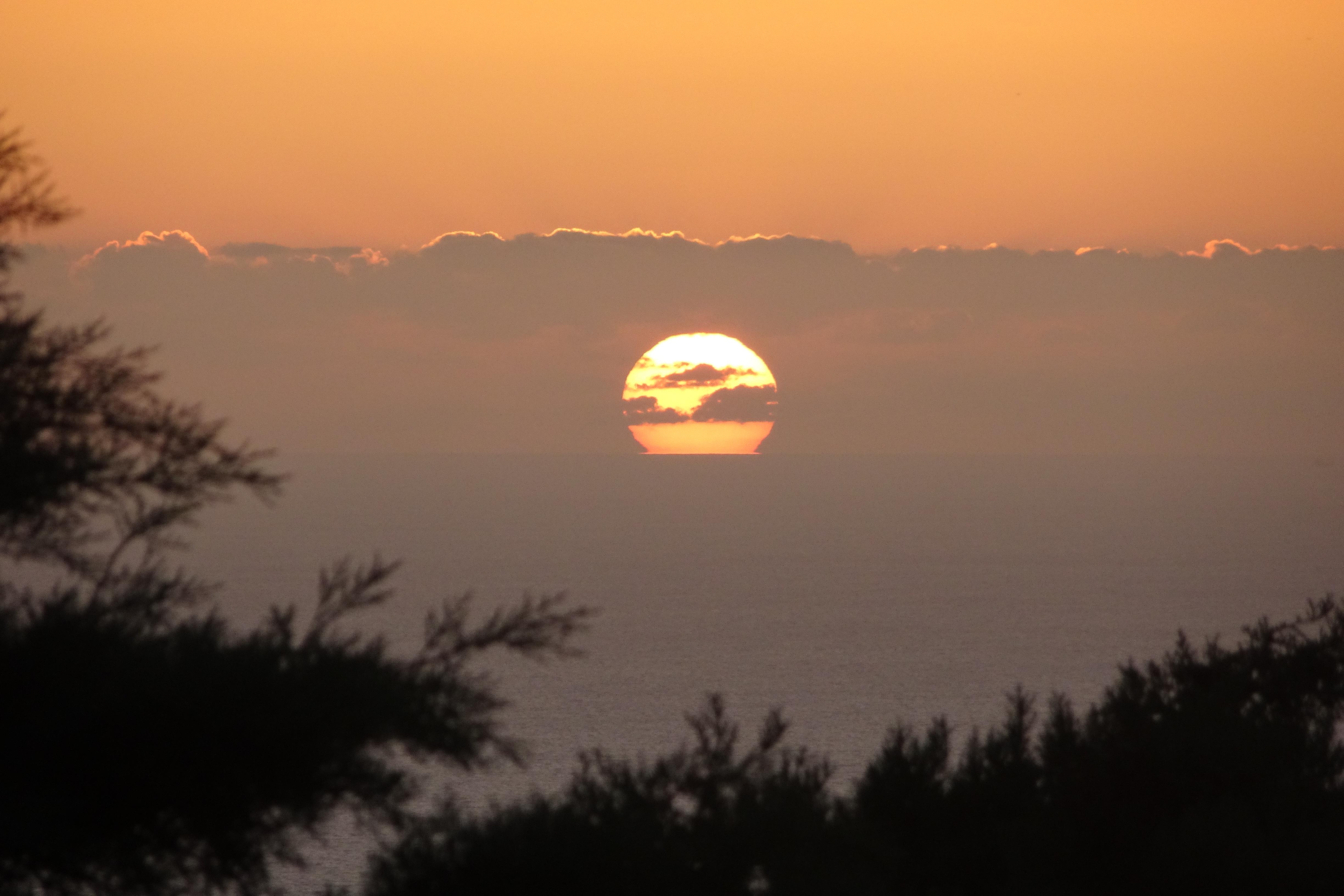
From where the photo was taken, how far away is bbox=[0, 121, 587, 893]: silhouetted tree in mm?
7691

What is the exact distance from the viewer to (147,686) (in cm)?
786

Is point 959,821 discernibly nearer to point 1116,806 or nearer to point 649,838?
point 1116,806

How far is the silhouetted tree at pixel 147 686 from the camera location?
7691 mm

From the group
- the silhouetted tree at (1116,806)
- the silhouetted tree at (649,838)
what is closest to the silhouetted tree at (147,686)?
the silhouetted tree at (649,838)

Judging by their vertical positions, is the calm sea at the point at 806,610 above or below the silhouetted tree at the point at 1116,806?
above

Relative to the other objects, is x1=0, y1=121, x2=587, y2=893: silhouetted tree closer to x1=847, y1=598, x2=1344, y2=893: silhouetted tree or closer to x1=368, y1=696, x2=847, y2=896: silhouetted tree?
x1=368, y1=696, x2=847, y2=896: silhouetted tree

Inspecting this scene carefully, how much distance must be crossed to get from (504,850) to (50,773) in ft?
8.87

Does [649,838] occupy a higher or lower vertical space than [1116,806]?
lower

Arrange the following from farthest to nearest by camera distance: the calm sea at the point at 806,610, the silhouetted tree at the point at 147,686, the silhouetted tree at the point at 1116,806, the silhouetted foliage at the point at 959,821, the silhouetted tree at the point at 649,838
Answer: the calm sea at the point at 806,610, the silhouetted tree at the point at 1116,806, the silhouetted foliage at the point at 959,821, the silhouetted tree at the point at 649,838, the silhouetted tree at the point at 147,686

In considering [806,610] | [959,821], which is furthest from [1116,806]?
[806,610]

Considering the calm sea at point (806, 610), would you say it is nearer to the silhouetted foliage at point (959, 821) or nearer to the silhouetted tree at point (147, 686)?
the silhouetted foliage at point (959, 821)

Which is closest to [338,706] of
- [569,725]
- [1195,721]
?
[1195,721]

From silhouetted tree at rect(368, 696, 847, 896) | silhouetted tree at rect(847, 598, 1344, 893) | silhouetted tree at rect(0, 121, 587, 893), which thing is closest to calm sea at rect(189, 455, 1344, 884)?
silhouetted tree at rect(847, 598, 1344, 893)

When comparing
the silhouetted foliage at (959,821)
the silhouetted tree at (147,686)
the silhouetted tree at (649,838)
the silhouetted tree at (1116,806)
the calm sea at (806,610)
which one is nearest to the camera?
the silhouetted tree at (147,686)
